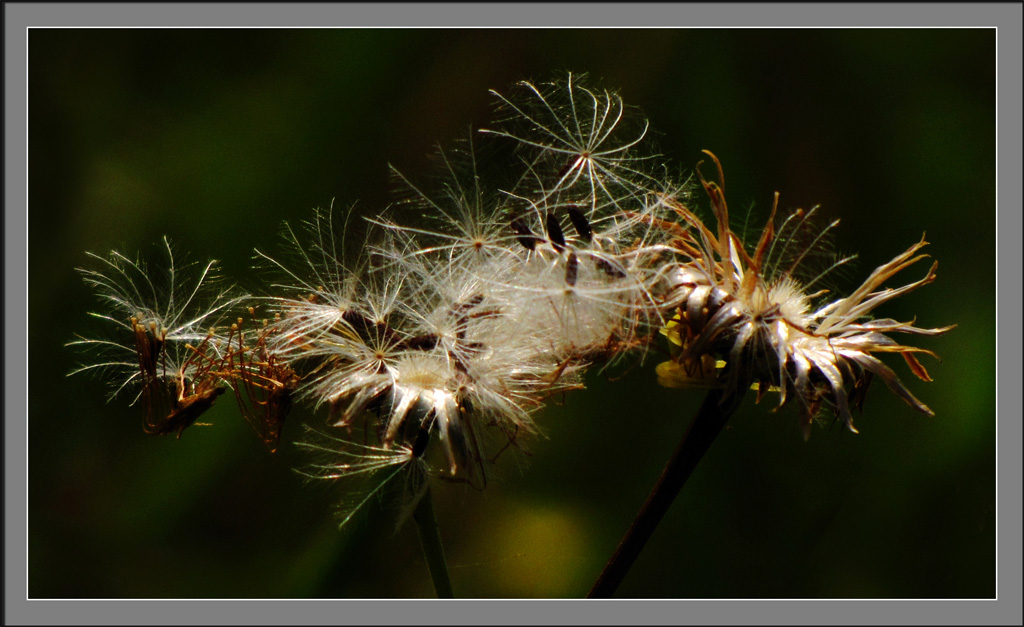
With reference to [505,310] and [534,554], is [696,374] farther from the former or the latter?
[534,554]

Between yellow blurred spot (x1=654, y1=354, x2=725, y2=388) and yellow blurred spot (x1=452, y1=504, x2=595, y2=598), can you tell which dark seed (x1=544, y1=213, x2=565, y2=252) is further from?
yellow blurred spot (x1=452, y1=504, x2=595, y2=598)

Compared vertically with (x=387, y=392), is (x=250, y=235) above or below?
above

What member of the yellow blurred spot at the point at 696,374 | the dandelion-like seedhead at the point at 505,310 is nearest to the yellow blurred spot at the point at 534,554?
the dandelion-like seedhead at the point at 505,310

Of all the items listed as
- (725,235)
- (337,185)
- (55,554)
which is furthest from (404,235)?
(55,554)

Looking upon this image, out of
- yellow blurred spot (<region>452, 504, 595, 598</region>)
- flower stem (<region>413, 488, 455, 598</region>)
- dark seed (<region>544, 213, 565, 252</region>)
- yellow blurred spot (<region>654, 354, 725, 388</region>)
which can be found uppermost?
dark seed (<region>544, 213, 565, 252</region>)

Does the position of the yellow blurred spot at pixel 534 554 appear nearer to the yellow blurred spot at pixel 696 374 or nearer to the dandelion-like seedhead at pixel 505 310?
the dandelion-like seedhead at pixel 505 310

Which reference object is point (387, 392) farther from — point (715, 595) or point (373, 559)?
point (715, 595)

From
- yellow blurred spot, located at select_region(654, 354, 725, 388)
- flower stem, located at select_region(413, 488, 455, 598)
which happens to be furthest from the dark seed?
flower stem, located at select_region(413, 488, 455, 598)
